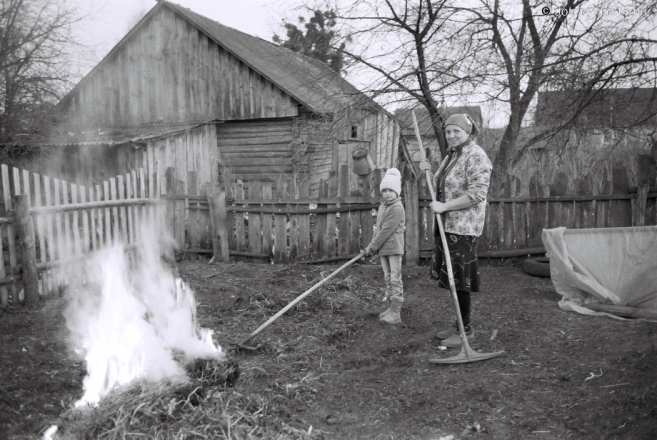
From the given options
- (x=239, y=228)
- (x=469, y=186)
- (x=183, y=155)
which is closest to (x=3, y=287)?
(x=239, y=228)

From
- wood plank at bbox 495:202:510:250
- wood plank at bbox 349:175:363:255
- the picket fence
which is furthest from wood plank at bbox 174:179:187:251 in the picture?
wood plank at bbox 495:202:510:250

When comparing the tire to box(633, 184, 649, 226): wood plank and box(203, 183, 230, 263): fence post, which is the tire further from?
box(203, 183, 230, 263): fence post

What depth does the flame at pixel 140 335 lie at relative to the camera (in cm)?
324

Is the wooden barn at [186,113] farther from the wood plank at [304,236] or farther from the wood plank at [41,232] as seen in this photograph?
the wood plank at [41,232]

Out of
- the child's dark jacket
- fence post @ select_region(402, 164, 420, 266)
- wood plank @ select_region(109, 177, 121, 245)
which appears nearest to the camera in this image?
the child's dark jacket

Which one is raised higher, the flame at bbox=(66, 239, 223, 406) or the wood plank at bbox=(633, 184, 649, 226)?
the wood plank at bbox=(633, 184, 649, 226)

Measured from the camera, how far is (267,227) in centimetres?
800

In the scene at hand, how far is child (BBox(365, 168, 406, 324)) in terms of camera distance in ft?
17.0

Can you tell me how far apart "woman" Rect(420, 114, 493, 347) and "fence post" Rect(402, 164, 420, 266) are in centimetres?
288

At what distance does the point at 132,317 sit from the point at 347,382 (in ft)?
5.27

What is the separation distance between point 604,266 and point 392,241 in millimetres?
2260

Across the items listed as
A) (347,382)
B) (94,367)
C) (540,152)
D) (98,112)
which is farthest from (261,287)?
(98,112)

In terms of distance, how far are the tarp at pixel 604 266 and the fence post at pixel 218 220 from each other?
15.0ft

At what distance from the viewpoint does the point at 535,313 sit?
5.45m
